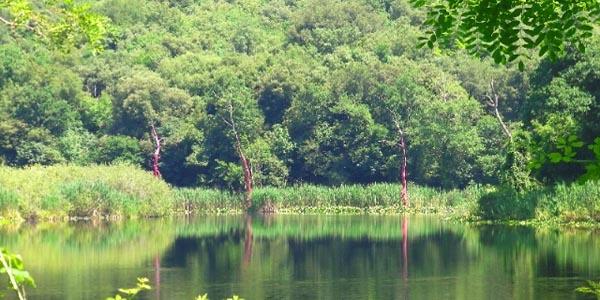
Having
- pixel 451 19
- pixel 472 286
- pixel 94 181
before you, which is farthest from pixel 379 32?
pixel 451 19

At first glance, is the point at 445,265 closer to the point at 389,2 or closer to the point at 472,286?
the point at 472,286

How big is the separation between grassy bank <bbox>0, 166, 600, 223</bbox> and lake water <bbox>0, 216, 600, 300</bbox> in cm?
140

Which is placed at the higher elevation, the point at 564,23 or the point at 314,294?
the point at 564,23

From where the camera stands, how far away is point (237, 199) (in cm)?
6200

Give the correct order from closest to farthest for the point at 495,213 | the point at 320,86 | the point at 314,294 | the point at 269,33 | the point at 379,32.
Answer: the point at 314,294
the point at 495,213
the point at 320,86
the point at 379,32
the point at 269,33

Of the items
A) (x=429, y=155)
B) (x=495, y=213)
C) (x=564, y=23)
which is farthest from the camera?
(x=429, y=155)

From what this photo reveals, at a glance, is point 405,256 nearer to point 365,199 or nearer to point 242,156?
point 365,199

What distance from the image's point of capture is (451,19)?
6.72m

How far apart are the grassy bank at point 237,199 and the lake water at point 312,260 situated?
1397 millimetres

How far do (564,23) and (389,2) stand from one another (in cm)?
7955

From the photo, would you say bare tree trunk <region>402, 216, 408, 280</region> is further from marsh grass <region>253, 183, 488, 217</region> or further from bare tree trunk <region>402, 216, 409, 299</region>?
marsh grass <region>253, 183, 488, 217</region>

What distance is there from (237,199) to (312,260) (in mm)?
31954

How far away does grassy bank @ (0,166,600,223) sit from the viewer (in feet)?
125

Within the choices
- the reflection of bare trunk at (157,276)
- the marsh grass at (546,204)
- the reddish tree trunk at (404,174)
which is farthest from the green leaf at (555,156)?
the reddish tree trunk at (404,174)
